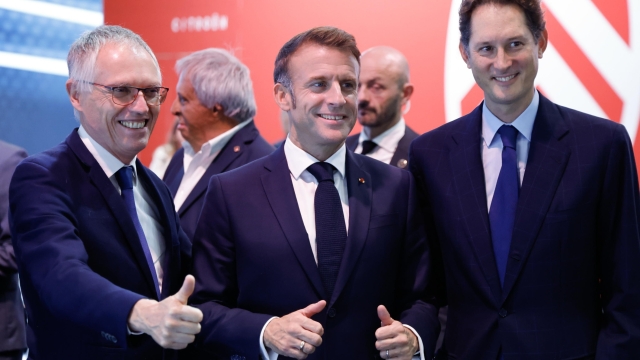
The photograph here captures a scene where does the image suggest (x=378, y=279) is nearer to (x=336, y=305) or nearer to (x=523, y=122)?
(x=336, y=305)

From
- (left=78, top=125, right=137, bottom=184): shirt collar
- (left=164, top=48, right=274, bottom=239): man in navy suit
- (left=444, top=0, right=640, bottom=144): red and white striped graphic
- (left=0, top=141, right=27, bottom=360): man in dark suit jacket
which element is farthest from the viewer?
(left=444, top=0, right=640, bottom=144): red and white striped graphic

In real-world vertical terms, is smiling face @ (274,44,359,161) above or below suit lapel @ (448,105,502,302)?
above

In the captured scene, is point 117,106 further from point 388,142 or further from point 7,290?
point 388,142

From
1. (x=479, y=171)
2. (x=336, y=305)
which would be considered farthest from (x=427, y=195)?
(x=336, y=305)

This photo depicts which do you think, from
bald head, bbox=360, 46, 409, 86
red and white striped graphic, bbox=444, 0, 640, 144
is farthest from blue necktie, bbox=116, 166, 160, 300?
red and white striped graphic, bbox=444, 0, 640, 144

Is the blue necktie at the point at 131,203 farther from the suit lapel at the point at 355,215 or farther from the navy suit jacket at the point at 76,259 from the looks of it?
the suit lapel at the point at 355,215

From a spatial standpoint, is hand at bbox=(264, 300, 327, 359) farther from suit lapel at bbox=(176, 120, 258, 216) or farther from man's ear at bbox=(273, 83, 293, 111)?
suit lapel at bbox=(176, 120, 258, 216)

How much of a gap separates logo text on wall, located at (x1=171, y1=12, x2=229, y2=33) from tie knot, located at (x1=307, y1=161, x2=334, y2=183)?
3133 mm

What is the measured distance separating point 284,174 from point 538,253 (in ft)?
2.88

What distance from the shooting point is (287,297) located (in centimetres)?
236

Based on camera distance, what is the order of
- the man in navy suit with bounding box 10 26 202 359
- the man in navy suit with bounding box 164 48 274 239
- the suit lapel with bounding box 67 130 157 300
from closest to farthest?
the man in navy suit with bounding box 10 26 202 359
the suit lapel with bounding box 67 130 157 300
the man in navy suit with bounding box 164 48 274 239

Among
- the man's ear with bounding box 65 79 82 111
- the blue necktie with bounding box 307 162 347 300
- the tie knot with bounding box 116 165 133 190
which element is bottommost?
the blue necktie with bounding box 307 162 347 300

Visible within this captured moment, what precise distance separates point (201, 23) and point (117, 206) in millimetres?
3441

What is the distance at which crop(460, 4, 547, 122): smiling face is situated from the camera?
8.16 feet
